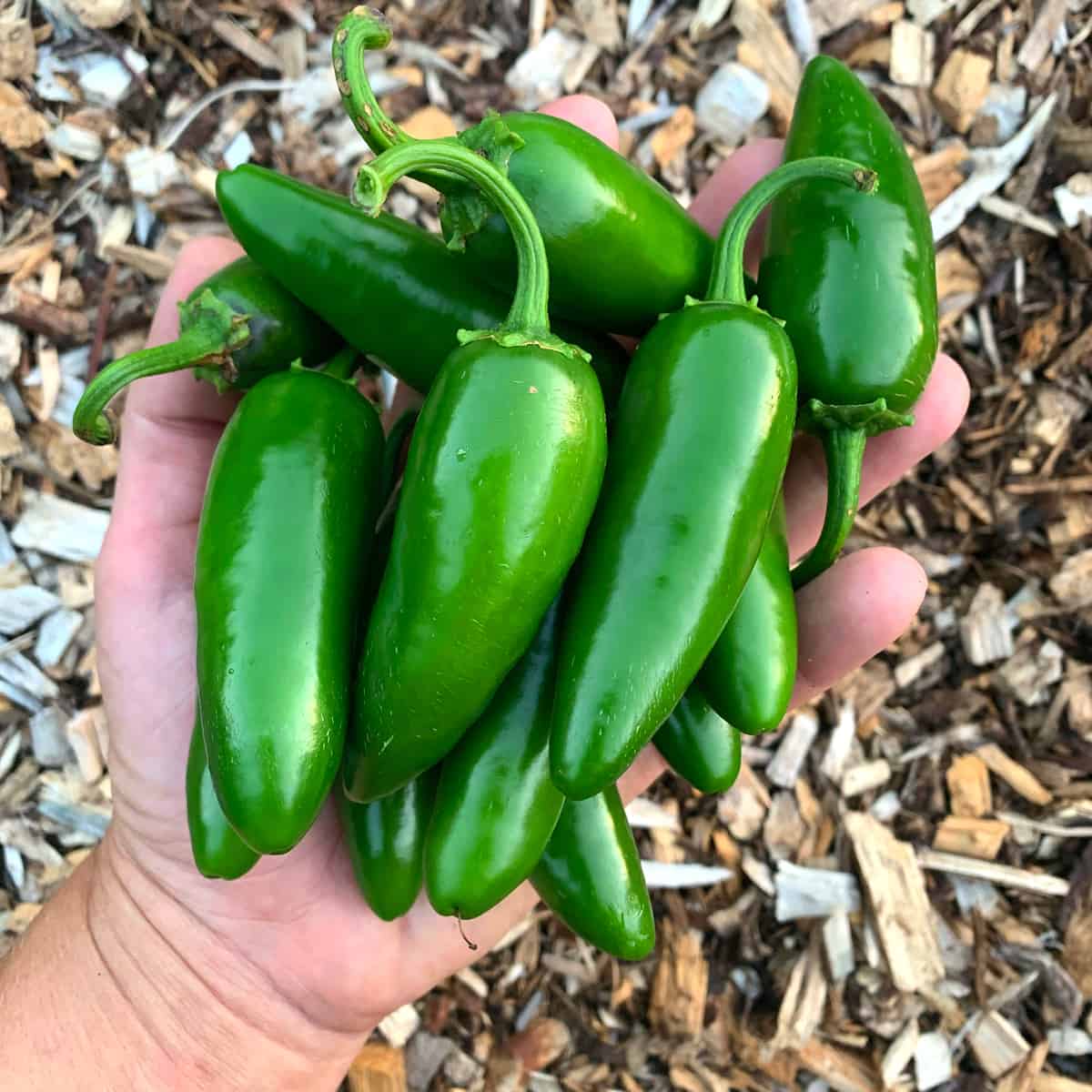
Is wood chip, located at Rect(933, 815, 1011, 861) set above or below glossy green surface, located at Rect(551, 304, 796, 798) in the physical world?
below

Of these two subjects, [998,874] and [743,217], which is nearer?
[743,217]

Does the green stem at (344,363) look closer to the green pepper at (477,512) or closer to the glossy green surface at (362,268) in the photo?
the glossy green surface at (362,268)

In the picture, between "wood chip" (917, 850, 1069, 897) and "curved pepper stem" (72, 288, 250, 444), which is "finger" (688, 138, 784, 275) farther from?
"wood chip" (917, 850, 1069, 897)

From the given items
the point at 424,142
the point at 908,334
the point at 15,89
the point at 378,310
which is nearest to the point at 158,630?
the point at 378,310

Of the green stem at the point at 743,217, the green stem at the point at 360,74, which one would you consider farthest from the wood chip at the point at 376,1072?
the green stem at the point at 360,74

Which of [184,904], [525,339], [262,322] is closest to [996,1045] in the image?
[184,904]

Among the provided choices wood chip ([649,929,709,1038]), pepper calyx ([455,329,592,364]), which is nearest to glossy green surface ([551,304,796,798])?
pepper calyx ([455,329,592,364])

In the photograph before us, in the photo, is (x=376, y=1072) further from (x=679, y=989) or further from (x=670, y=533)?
(x=670, y=533)
